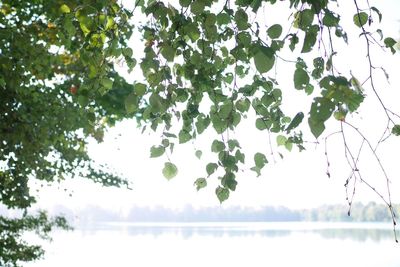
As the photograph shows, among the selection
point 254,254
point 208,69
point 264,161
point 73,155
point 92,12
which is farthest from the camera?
point 254,254

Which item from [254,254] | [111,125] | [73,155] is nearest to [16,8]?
[73,155]

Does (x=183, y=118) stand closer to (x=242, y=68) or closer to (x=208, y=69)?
(x=208, y=69)

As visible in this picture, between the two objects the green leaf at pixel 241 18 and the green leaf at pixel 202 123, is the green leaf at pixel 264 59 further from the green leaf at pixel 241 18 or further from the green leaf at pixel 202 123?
the green leaf at pixel 202 123

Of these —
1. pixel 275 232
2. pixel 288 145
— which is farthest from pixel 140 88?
pixel 275 232

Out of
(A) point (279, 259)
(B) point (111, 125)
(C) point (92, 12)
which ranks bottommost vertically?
(A) point (279, 259)

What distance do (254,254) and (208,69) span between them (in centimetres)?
4254

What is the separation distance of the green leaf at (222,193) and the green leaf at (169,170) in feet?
0.76

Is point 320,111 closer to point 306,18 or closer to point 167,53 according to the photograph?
point 306,18

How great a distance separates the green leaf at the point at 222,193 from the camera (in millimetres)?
2297

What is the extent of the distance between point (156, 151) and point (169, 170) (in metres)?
0.11

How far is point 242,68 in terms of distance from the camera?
278 cm

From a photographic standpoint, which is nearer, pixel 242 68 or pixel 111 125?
pixel 242 68

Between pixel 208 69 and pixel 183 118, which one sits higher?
pixel 208 69

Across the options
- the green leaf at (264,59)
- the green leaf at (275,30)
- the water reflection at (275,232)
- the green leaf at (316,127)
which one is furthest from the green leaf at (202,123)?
the water reflection at (275,232)
